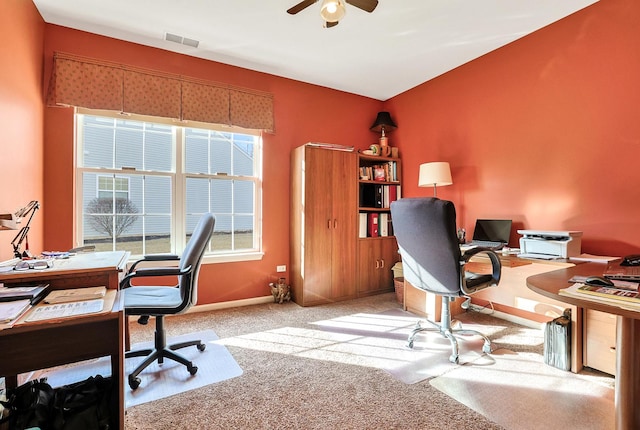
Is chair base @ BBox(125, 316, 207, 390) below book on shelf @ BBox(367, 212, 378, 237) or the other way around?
below

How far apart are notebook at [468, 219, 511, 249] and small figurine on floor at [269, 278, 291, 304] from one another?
2.06 m

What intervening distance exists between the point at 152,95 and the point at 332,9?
1990 mm

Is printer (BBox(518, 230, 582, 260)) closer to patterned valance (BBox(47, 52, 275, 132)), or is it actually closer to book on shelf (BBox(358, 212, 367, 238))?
book on shelf (BBox(358, 212, 367, 238))

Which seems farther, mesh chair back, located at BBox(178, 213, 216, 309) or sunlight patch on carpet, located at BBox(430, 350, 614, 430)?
mesh chair back, located at BBox(178, 213, 216, 309)

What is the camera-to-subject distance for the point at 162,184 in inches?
125

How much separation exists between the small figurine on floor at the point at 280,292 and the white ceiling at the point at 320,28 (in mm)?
2481

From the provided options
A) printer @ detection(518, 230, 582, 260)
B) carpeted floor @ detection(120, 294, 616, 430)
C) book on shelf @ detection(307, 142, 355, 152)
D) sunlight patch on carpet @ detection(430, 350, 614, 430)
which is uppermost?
book on shelf @ detection(307, 142, 355, 152)

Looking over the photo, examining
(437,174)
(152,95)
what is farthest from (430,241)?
(152,95)

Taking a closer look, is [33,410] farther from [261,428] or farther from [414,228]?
[414,228]

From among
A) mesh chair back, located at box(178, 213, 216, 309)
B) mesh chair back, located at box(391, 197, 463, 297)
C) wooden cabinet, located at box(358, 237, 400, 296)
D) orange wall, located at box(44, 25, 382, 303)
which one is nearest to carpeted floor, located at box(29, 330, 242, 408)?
mesh chair back, located at box(178, 213, 216, 309)

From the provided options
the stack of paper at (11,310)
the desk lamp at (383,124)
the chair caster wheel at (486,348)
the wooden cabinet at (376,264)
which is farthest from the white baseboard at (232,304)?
the desk lamp at (383,124)

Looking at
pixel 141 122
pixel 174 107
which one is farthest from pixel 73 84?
pixel 174 107

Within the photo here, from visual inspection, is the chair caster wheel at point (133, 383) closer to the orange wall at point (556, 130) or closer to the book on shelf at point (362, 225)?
the book on shelf at point (362, 225)

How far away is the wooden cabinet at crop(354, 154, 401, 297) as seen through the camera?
3.88 metres
